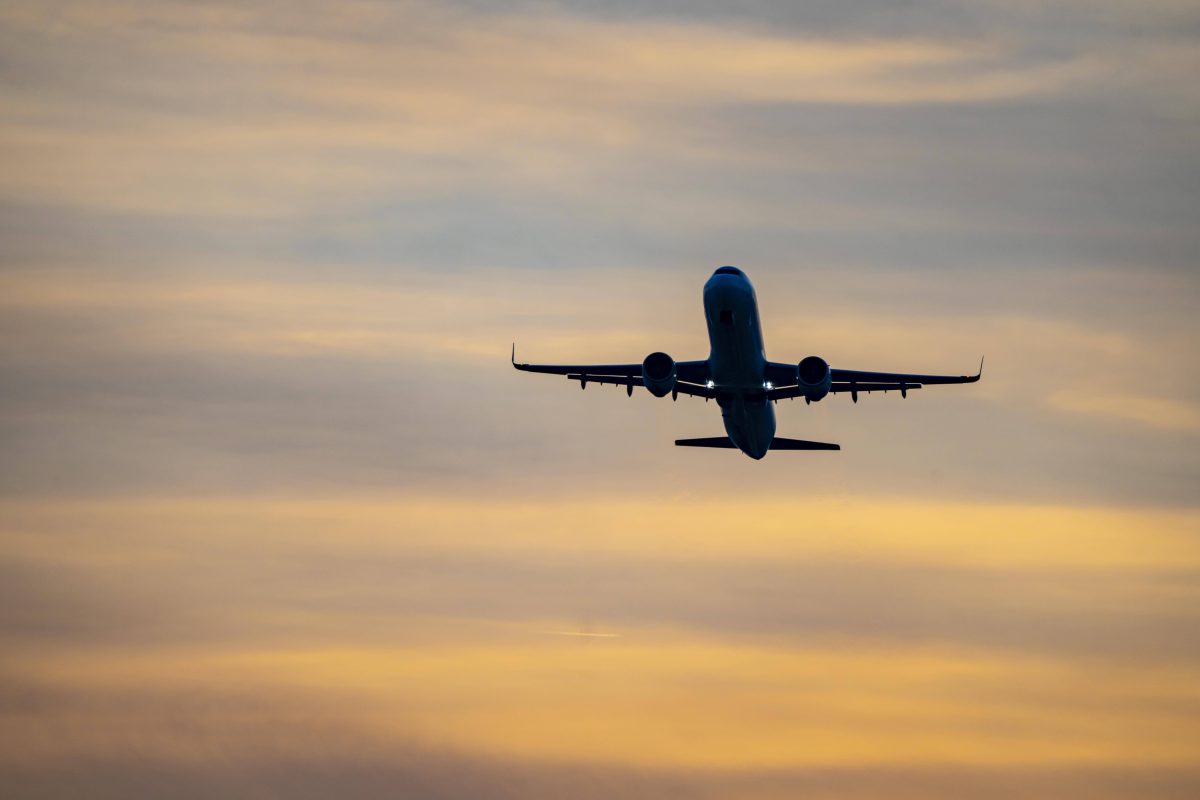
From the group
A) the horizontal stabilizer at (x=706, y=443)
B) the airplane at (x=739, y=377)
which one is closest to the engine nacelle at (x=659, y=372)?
the airplane at (x=739, y=377)

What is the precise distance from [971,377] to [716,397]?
48.6ft

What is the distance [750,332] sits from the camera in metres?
127

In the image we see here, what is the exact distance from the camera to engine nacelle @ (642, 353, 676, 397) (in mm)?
130750

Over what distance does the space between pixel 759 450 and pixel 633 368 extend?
10.4 meters

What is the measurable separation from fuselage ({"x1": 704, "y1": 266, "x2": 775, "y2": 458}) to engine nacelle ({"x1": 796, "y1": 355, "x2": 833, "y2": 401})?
7.12 ft

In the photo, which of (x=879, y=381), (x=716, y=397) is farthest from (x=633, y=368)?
(x=879, y=381)

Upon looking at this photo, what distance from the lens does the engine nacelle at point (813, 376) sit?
13125 centimetres

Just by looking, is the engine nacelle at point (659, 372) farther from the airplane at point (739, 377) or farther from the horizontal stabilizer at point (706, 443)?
the horizontal stabilizer at point (706, 443)

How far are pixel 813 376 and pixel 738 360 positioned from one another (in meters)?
4.86

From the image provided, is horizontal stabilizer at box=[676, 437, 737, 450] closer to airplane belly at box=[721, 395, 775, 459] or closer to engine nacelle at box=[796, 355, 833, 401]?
airplane belly at box=[721, 395, 775, 459]

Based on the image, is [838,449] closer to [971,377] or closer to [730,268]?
[971,377]

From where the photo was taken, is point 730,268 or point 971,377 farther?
point 971,377

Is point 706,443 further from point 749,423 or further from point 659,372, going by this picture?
point 659,372

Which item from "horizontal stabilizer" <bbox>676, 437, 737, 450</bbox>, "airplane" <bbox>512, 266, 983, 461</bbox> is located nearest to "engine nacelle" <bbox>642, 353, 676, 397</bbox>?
"airplane" <bbox>512, 266, 983, 461</bbox>
